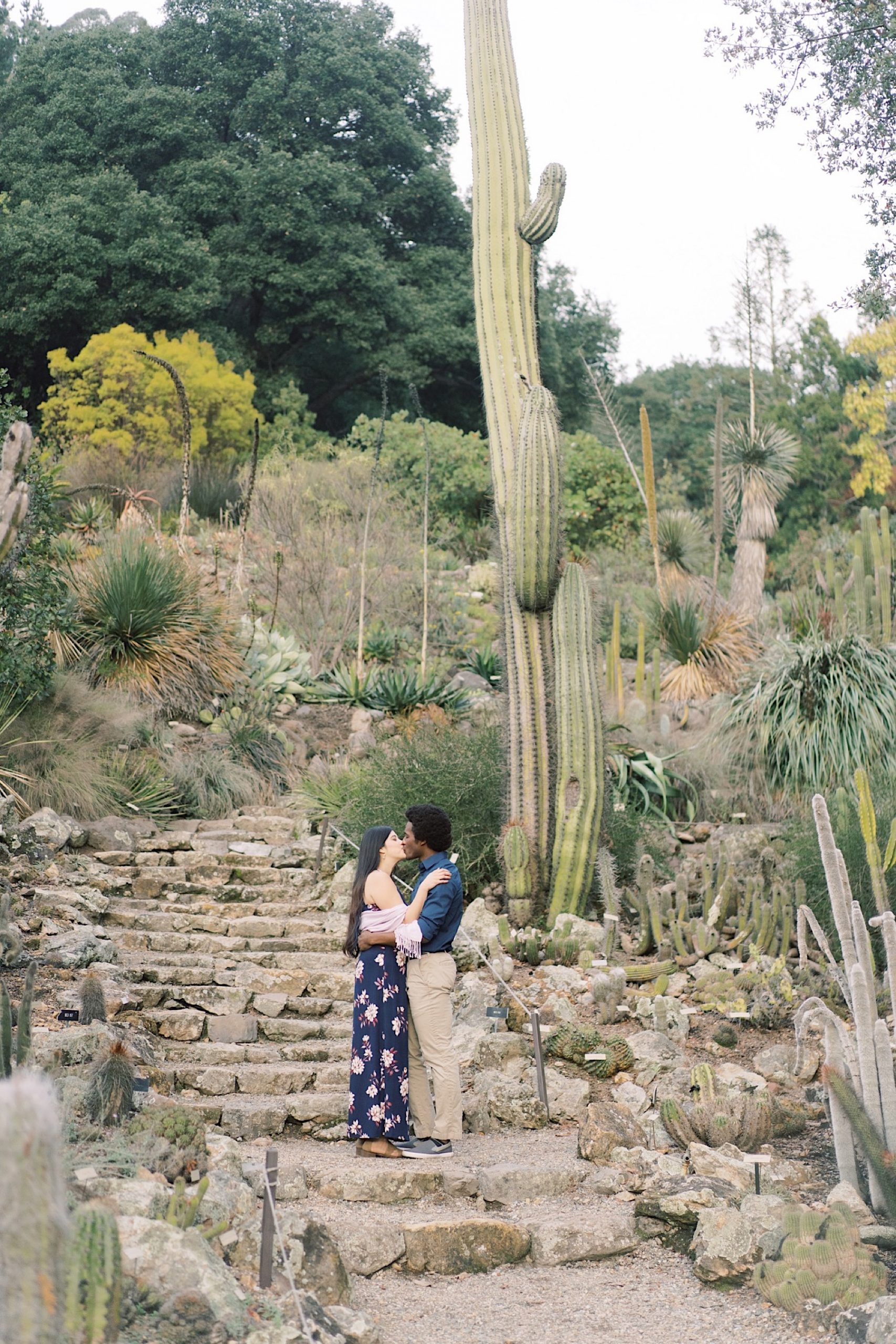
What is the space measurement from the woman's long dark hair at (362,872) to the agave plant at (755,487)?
421 inches

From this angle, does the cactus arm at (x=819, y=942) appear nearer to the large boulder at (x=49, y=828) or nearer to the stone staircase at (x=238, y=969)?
the stone staircase at (x=238, y=969)

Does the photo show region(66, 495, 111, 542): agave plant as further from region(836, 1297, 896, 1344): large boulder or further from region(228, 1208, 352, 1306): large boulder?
region(836, 1297, 896, 1344): large boulder

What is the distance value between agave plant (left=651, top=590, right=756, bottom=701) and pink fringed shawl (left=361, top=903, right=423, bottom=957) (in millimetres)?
6948

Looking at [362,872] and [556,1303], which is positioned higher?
[362,872]

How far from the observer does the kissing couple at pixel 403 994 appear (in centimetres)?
475

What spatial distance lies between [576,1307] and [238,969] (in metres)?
3.41

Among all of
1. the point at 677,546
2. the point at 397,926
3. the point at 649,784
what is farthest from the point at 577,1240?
the point at 677,546

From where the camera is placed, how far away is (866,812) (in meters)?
4.29

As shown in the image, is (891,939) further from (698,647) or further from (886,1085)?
(698,647)

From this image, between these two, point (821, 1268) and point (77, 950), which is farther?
point (77, 950)

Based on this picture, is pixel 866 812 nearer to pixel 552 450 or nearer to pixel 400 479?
pixel 552 450

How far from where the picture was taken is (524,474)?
6.94 metres

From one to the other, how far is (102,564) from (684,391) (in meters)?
23.0

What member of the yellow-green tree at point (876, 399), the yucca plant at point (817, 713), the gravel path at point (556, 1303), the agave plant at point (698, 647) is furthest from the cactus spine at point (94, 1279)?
the agave plant at point (698, 647)
